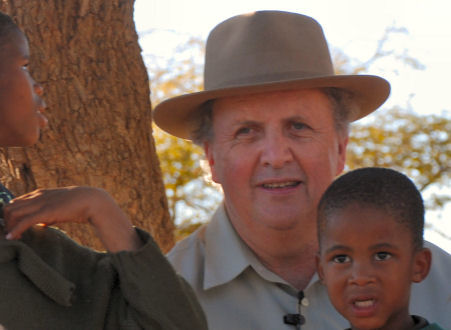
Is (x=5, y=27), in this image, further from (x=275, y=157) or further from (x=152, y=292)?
(x=275, y=157)

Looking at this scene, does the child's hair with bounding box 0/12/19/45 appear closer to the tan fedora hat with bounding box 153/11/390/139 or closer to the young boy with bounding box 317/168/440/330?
the tan fedora hat with bounding box 153/11/390/139

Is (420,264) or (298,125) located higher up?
(298,125)

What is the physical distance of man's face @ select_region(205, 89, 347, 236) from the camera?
11.4ft

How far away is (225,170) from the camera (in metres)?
3.58

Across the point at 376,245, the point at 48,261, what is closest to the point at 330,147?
the point at 376,245

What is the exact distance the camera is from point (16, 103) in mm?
2527

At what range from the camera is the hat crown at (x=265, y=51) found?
142 inches

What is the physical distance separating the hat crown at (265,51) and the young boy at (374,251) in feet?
2.84

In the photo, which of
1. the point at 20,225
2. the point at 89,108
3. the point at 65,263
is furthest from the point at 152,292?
the point at 89,108

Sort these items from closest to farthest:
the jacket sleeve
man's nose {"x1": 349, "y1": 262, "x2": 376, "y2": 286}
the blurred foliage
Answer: the jacket sleeve, man's nose {"x1": 349, "y1": 262, "x2": 376, "y2": 286}, the blurred foliage

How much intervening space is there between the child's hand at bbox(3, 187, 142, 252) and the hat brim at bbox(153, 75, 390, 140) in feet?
3.35

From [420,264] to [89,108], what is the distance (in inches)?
→ 79.1

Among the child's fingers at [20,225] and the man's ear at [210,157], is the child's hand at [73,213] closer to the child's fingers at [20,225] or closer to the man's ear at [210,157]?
the child's fingers at [20,225]

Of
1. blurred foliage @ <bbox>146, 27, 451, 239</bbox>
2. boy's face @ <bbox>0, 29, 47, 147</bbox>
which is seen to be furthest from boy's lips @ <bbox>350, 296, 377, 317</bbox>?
blurred foliage @ <bbox>146, 27, 451, 239</bbox>
